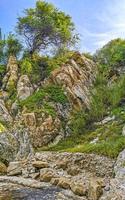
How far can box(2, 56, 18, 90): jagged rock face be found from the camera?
48266 mm

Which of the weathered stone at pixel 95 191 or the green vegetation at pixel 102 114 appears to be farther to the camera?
the green vegetation at pixel 102 114

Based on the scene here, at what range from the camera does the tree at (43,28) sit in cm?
5484

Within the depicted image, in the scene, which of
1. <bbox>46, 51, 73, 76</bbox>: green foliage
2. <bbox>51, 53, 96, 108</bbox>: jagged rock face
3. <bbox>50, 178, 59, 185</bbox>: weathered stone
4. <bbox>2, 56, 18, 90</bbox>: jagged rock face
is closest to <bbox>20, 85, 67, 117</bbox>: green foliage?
<bbox>51, 53, 96, 108</bbox>: jagged rock face

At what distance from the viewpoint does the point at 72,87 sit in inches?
1828

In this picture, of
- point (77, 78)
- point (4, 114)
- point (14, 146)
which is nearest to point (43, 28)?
point (77, 78)

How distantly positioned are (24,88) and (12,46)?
9.58m

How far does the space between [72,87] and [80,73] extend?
3.69m

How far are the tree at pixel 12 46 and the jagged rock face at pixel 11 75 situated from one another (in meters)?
1.30

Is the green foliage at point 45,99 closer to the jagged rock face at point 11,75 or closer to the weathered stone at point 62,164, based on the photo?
the jagged rock face at point 11,75

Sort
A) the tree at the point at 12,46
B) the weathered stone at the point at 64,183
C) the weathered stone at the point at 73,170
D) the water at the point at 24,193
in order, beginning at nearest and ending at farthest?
the water at the point at 24,193, the weathered stone at the point at 64,183, the weathered stone at the point at 73,170, the tree at the point at 12,46

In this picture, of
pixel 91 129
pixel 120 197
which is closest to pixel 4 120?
pixel 91 129

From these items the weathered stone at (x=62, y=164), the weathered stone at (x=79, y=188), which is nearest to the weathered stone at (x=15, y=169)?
the weathered stone at (x=62, y=164)

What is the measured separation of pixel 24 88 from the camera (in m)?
47.0

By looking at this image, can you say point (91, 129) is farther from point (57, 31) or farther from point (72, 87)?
point (57, 31)
